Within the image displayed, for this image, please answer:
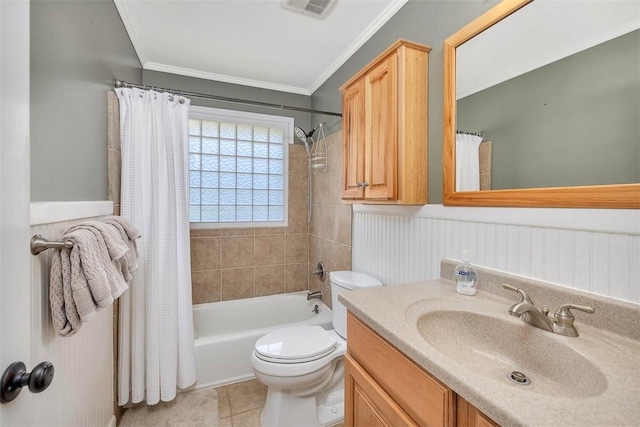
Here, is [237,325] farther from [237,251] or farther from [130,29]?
[130,29]

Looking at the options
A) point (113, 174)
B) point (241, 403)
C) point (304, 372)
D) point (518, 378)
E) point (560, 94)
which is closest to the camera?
point (518, 378)

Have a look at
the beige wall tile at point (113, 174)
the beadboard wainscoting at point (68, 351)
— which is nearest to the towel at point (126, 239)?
the beadboard wainscoting at point (68, 351)

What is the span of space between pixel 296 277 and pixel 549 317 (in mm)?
2247

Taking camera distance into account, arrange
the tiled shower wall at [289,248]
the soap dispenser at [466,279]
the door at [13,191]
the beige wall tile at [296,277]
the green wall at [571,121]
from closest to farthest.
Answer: the door at [13,191], the green wall at [571,121], the soap dispenser at [466,279], the tiled shower wall at [289,248], the beige wall tile at [296,277]

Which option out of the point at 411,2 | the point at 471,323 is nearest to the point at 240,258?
the point at 471,323

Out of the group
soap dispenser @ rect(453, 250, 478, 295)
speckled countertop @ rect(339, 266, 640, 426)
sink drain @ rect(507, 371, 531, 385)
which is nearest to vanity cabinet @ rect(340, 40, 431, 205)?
soap dispenser @ rect(453, 250, 478, 295)

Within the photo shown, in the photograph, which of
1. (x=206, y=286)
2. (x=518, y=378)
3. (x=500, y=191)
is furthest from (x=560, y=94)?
(x=206, y=286)

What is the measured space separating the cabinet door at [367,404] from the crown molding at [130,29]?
2216 mm

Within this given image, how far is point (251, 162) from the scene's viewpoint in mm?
2797

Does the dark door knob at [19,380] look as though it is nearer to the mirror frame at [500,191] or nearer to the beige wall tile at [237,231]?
the mirror frame at [500,191]

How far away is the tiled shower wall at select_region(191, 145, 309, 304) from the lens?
254cm

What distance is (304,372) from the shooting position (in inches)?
57.8

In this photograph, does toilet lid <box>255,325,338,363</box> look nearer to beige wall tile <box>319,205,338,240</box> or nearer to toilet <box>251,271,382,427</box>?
toilet <box>251,271,382,427</box>

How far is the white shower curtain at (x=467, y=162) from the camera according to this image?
45.8 inches
